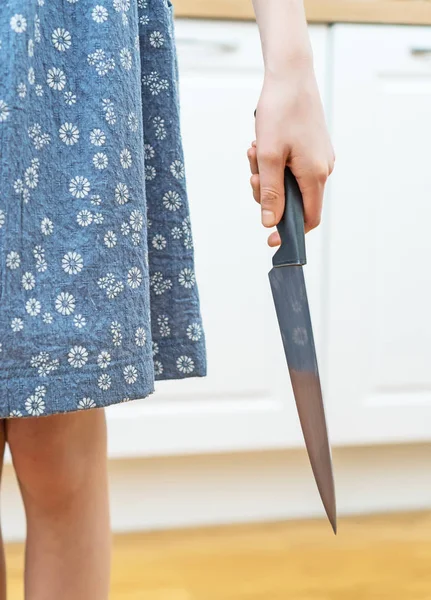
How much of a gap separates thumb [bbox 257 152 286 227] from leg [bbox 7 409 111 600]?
0.21 metres

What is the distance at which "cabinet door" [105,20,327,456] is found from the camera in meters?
1.19

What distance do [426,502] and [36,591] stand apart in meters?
1.05

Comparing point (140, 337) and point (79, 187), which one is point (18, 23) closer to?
point (79, 187)

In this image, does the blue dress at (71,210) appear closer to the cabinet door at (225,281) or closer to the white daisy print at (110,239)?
the white daisy print at (110,239)

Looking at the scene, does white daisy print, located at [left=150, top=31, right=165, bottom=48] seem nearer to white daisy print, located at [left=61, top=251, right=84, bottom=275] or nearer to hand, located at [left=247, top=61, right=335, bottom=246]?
hand, located at [left=247, top=61, right=335, bottom=246]

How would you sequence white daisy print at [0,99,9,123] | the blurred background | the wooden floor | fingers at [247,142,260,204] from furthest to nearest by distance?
the blurred background < the wooden floor < fingers at [247,142,260,204] < white daisy print at [0,99,9,123]

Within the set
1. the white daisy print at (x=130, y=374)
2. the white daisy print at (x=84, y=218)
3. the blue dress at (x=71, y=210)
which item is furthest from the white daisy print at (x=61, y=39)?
the white daisy print at (x=130, y=374)

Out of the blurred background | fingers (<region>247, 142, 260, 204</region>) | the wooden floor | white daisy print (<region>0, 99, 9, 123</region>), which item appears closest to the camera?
white daisy print (<region>0, 99, 9, 123</region>)

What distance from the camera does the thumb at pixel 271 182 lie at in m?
0.49

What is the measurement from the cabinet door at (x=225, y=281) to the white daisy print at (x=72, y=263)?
2.51 feet

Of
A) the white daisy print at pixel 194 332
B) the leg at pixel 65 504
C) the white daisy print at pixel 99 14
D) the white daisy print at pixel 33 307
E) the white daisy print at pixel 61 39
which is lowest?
the leg at pixel 65 504

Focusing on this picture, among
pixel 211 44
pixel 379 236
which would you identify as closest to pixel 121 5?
pixel 211 44

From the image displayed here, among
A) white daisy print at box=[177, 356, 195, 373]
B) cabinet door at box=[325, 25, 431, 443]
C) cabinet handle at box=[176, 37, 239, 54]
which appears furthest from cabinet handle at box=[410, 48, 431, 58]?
white daisy print at box=[177, 356, 195, 373]

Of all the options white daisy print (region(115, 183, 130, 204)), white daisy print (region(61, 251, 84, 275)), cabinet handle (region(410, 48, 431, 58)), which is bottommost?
white daisy print (region(61, 251, 84, 275))
